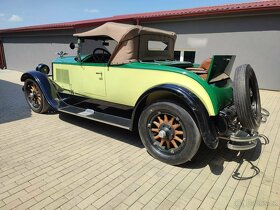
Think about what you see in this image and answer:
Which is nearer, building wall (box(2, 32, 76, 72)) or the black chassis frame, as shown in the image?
the black chassis frame

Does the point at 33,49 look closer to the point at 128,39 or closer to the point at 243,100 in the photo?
the point at 128,39

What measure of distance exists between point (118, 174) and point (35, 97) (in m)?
3.64

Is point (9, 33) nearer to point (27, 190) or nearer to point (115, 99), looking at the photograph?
point (115, 99)

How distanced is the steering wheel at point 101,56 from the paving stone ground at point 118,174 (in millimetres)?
1437

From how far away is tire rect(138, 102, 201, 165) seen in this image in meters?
3.08

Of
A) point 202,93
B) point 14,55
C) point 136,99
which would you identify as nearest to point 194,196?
point 202,93

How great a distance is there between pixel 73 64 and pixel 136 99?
1.79 meters

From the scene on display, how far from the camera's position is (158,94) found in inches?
140

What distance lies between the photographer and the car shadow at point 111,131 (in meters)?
4.18

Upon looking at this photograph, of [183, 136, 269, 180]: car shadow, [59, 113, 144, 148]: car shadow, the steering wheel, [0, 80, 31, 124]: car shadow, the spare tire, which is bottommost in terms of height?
[0, 80, 31, 124]: car shadow

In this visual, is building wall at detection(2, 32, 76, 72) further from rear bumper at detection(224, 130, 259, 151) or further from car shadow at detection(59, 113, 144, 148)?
rear bumper at detection(224, 130, 259, 151)

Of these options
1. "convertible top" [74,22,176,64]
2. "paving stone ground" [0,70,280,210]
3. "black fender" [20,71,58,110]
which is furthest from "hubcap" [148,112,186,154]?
"black fender" [20,71,58,110]

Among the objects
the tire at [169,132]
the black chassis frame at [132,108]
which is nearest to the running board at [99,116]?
the black chassis frame at [132,108]

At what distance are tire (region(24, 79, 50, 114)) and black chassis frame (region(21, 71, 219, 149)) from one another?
171mm
